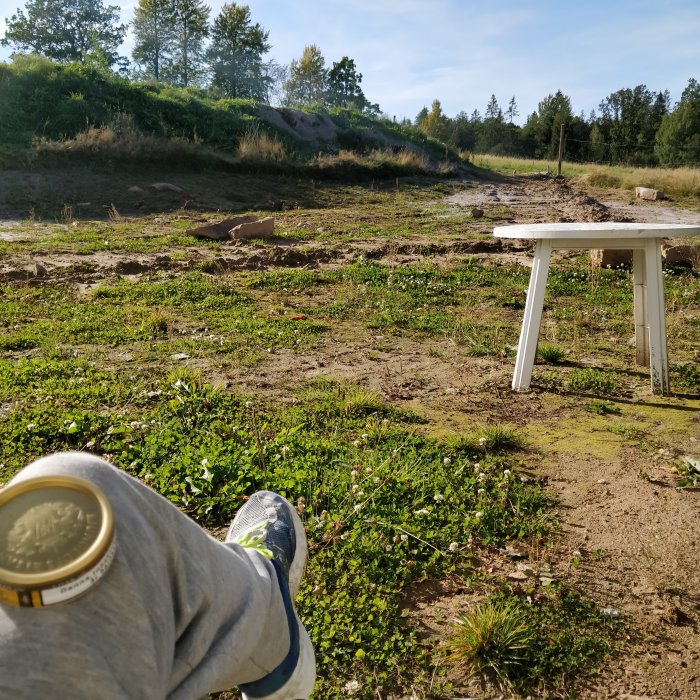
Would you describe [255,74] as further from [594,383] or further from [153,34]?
[594,383]

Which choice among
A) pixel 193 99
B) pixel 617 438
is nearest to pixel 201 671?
pixel 617 438

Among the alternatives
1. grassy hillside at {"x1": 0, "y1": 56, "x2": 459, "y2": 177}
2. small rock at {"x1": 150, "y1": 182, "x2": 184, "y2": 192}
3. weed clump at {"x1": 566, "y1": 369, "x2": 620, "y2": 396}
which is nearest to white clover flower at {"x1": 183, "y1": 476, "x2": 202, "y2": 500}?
weed clump at {"x1": 566, "y1": 369, "x2": 620, "y2": 396}

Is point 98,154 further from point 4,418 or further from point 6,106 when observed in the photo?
point 4,418

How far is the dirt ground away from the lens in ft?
6.67

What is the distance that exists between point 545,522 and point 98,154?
18.7 metres

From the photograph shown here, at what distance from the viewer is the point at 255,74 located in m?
46.7

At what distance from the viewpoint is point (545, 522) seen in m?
2.72

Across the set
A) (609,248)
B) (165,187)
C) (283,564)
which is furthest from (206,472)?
(165,187)

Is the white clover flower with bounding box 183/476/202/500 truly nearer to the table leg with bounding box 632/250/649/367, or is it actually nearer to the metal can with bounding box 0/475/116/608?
the metal can with bounding box 0/475/116/608

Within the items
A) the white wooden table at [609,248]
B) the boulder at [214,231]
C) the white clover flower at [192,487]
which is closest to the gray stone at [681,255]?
the white wooden table at [609,248]

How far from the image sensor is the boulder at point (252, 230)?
11.0m

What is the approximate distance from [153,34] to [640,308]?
2069 inches

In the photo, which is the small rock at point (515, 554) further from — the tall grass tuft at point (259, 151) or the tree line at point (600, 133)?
the tree line at point (600, 133)

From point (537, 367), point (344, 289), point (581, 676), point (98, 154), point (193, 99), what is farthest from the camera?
point (193, 99)
